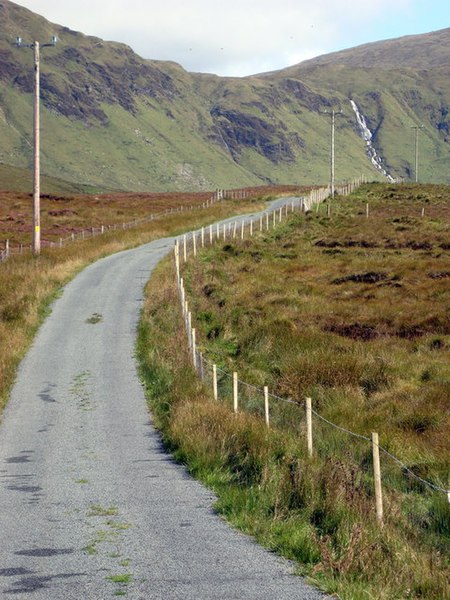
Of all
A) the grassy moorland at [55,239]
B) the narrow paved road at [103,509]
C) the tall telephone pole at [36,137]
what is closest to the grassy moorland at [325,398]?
the narrow paved road at [103,509]

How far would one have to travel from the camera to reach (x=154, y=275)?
3534 centimetres

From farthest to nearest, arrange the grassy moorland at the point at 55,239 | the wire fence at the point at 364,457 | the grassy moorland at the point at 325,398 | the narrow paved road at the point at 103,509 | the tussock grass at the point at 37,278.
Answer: the grassy moorland at the point at 55,239
the tussock grass at the point at 37,278
the wire fence at the point at 364,457
the grassy moorland at the point at 325,398
the narrow paved road at the point at 103,509

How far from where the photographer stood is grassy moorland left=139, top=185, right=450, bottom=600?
896cm

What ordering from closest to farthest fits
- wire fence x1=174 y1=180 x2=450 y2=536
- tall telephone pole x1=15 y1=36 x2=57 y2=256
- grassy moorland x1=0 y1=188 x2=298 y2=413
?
1. wire fence x1=174 y1=180 x2=450 y2=536
2. grassy moorland x1=0 y1=188 x2=298 y2=413
3. tall telephone pole x1=15 y1=36 x2=57 y2=256

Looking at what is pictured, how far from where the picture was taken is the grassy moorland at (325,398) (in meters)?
8.96

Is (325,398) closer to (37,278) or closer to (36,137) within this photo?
(37,278)

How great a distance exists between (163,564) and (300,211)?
63079 millimetres

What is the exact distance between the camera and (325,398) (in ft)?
59.1

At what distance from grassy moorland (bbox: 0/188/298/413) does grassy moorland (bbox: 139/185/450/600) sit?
3654 millimetres

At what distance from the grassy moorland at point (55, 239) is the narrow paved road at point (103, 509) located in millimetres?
1773

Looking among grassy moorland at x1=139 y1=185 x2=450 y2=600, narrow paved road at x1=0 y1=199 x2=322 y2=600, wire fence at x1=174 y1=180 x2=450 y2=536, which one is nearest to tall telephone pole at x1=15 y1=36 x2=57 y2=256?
grassy moorland at x1=139 y1=185 x2=450 y2=600

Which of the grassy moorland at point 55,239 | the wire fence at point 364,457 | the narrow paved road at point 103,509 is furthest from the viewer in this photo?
the grassy moorland at point 55,239

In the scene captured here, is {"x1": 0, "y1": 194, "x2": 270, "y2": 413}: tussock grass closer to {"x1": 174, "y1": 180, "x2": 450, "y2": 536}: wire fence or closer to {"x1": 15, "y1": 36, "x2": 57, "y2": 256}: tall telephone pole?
{"x1": 15, "y1": 36, "x2": 57, "y2": 256}: tall telephone pole

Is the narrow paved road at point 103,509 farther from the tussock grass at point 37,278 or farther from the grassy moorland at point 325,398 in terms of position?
the tussock grass at point 37,278
